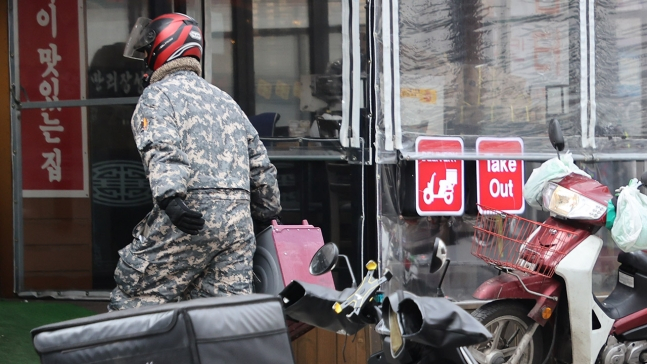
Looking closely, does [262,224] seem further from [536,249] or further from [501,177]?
[501,177]

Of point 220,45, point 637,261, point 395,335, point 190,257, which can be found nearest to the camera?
point 395,335

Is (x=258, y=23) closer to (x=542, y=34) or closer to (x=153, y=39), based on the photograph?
(x=153, y=39)

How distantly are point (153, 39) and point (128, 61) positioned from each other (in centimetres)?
190

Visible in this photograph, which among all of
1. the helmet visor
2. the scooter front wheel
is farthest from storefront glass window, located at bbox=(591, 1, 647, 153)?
the helmet visor

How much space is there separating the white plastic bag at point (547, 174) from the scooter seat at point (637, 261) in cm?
59

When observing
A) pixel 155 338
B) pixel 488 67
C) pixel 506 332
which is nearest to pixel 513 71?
pixel 488 67

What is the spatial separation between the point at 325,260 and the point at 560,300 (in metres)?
2.30

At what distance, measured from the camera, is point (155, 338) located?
236cm

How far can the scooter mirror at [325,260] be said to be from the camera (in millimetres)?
2506

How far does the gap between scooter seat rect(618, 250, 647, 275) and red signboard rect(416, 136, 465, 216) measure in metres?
1.02

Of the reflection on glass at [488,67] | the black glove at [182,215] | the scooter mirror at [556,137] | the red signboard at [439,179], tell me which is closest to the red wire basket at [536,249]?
the red signboard at [439,179]

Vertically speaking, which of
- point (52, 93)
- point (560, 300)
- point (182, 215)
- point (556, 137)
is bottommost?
point (560, 300)

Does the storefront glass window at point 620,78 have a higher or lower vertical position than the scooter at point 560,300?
higher

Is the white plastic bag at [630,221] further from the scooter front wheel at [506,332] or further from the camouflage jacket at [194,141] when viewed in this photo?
the camouflage jacket at [194,141]
